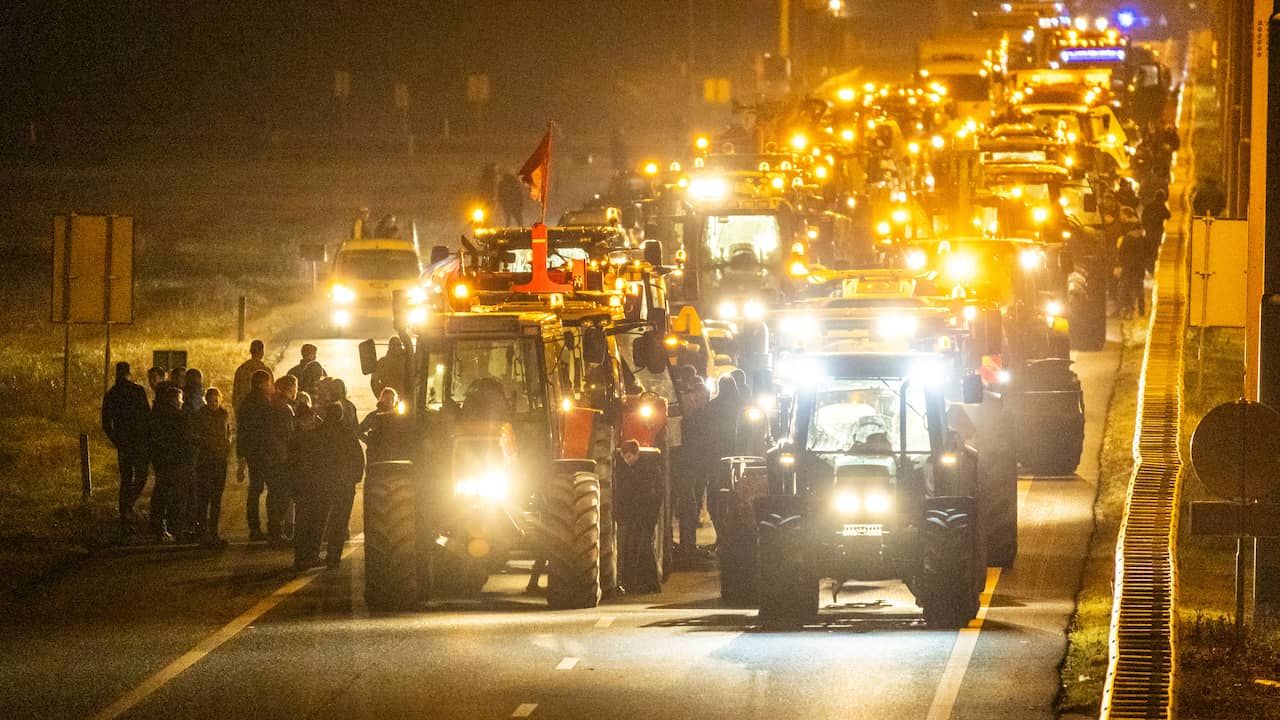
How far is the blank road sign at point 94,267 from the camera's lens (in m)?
24.1

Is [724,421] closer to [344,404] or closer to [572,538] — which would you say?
[344,404]

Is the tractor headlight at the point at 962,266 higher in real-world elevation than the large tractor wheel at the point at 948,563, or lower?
higher

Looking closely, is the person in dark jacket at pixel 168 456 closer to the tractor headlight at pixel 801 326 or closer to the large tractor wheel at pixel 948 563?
the tractor headlight at pixel 801 326

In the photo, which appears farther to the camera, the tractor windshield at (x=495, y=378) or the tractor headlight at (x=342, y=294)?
the tractor headlight at (x=342, y=294)

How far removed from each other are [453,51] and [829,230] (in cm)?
5682

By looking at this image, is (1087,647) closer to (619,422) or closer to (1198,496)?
(619,422)

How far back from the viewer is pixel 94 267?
24203mm

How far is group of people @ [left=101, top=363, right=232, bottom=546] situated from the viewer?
69.8 ft

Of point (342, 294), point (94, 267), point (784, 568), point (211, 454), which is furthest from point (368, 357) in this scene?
point (342, 294)

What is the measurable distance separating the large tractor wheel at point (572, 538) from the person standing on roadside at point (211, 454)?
553 centimetres

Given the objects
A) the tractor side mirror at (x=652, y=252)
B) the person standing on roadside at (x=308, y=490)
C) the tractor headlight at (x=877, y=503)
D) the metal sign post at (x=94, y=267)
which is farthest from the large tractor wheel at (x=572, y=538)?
the tractor side mirror at (x=652, y=252)

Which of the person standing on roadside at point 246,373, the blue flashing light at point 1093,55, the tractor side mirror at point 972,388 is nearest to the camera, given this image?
the tractor side mirror at point 972,388

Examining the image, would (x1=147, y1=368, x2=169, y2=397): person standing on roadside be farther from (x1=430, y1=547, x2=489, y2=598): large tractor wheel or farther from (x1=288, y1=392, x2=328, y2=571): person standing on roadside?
(x1=430, y1=547, x2=489, y2=598): large tractor wheel

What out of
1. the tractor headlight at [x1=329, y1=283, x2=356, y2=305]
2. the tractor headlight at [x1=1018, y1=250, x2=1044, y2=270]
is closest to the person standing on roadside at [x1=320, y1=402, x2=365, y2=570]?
the tractor headlight at [x1=1018, y1=250, x2=1044, y2=270]
